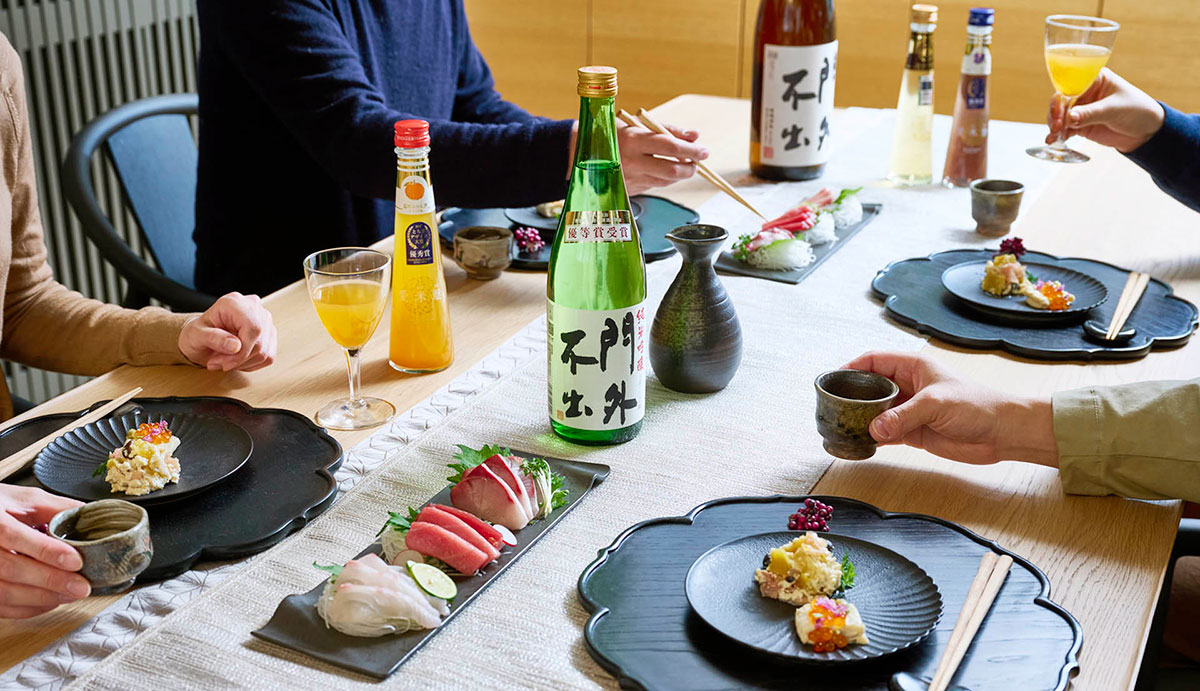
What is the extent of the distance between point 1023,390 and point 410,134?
28.3 inches

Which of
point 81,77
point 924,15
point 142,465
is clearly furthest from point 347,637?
point 81,77

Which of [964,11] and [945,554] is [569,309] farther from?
[964,11]

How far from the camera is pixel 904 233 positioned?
→ 177 centimetres

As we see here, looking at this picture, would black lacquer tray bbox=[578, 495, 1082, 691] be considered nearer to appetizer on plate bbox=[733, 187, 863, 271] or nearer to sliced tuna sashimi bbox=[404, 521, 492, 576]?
sliced tuna sashimi bbox=[404, 521, 492, 576]

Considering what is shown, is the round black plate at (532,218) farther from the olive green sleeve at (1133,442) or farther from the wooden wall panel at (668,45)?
the wooden wall panel at (668,45)

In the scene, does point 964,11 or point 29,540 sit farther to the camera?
point 964,11

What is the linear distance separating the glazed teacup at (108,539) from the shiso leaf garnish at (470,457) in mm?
257

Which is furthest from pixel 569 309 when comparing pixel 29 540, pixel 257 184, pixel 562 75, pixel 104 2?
pixel 562 75

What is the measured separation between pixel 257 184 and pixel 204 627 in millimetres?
1199

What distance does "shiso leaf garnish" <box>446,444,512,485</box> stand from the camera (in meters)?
0.99

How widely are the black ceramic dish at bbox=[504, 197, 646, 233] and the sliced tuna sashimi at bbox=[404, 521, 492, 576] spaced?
868mm

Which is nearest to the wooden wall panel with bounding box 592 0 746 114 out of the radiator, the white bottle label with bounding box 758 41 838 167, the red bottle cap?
the radiator

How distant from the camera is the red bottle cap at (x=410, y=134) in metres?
1.19

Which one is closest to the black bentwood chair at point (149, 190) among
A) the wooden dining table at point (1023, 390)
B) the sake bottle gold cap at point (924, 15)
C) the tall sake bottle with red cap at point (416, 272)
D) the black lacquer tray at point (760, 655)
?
the wooden dining table at point (1023, 390)
